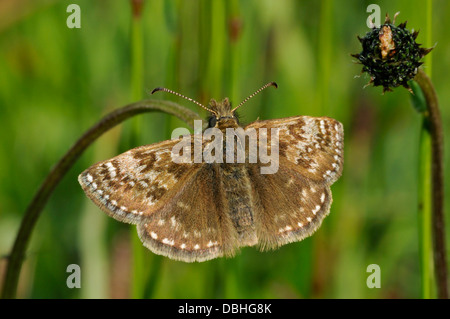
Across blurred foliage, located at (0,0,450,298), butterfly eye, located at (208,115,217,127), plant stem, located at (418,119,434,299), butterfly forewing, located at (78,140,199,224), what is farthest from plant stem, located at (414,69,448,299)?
butterfly forewing, located at (78,140,199,224)

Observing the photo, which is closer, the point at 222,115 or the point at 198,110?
the point at 222,115

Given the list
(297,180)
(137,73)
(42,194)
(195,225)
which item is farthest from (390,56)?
(42,194)

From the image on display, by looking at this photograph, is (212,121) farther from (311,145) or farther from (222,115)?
(311,145)

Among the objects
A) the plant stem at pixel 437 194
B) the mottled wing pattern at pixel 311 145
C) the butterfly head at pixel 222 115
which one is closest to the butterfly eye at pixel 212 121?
the butterfly head at pixel 222 115

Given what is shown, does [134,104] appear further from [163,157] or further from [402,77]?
[402,77]

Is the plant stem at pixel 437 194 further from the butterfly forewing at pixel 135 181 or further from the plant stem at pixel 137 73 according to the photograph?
the plant stem at pixel 137 73
